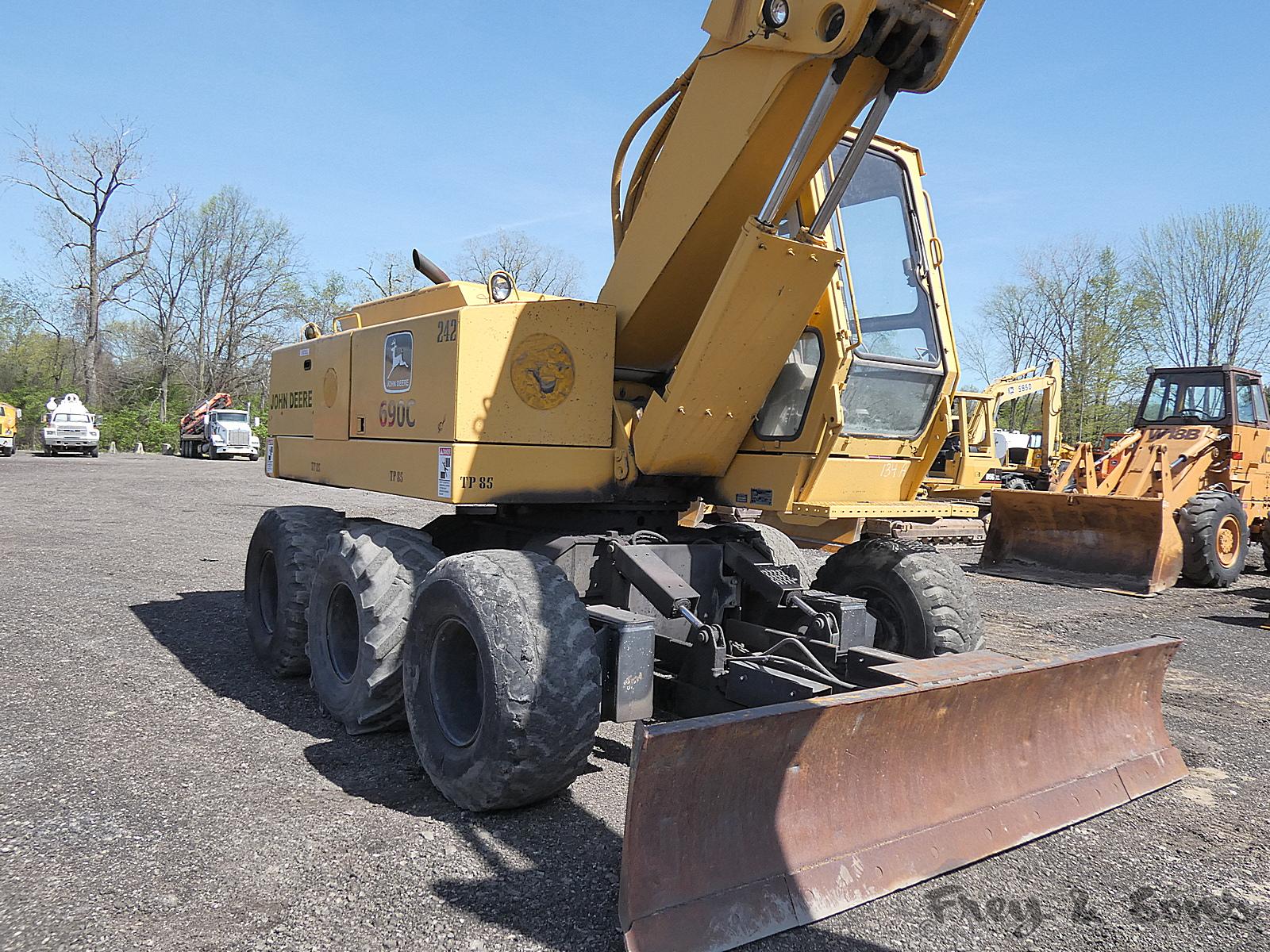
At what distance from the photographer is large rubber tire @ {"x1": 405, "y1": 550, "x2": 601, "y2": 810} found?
3.52 meters

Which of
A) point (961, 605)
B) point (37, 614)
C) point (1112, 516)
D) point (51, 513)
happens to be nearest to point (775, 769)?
point (961, 605)

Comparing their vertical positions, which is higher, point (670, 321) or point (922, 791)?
point (670, 321)

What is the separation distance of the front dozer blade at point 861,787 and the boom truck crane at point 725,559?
1 centimetres

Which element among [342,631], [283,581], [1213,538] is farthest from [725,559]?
[1213,538]

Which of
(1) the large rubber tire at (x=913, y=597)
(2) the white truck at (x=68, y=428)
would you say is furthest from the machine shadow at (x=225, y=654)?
(2) the white truck at (x=68, y=428)

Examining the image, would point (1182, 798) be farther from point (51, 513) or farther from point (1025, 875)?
point (51, 513)

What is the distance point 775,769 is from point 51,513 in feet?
49.5

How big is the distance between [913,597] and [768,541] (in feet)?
5.30

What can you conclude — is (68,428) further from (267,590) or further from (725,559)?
(725,559)

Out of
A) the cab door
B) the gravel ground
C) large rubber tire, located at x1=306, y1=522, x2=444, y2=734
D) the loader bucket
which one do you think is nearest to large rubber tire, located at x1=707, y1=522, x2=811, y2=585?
the gravel ground

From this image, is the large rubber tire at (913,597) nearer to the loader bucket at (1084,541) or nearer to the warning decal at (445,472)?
the warning decal at (445,472)

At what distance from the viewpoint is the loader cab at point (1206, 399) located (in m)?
13.0

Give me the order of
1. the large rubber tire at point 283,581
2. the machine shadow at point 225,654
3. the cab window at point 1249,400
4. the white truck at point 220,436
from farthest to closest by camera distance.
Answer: the white truck at point 220,436 < the cab window at point 1249,400 < the large rubber tire at point 283,581 < the machine shadow at point 225,654

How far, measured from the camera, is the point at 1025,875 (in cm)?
345
